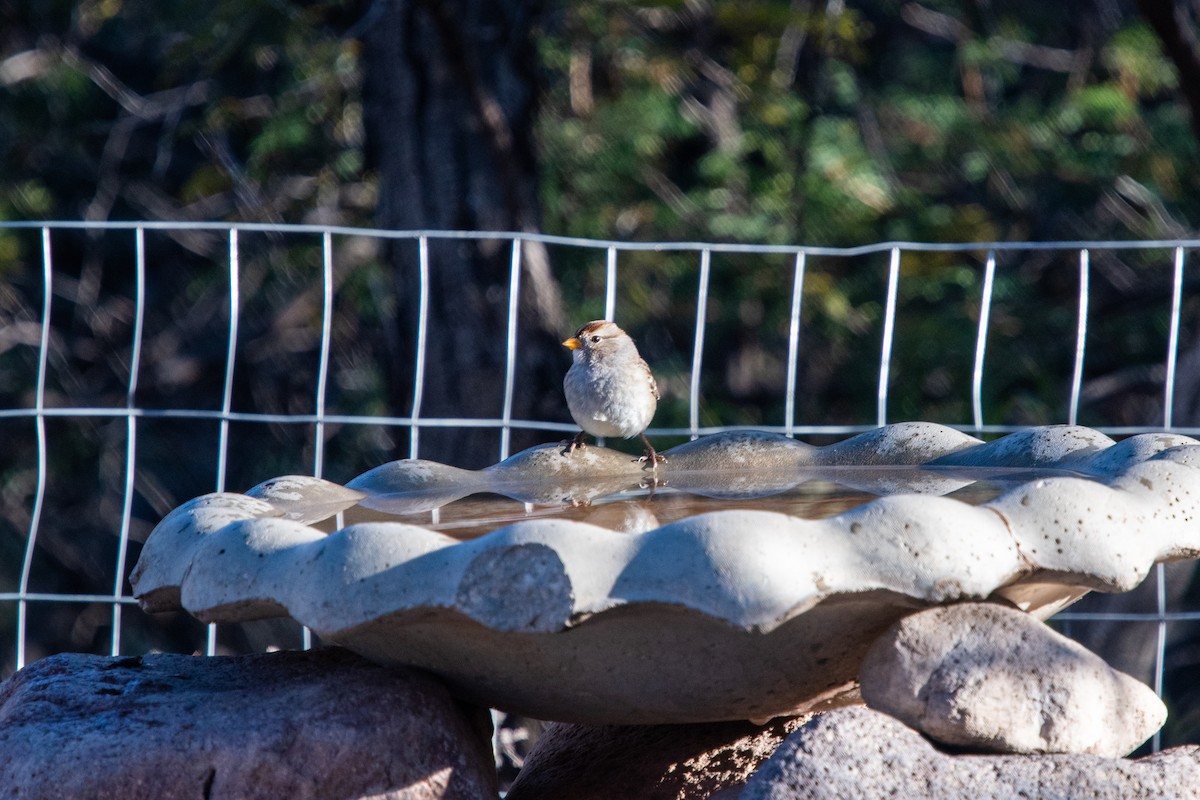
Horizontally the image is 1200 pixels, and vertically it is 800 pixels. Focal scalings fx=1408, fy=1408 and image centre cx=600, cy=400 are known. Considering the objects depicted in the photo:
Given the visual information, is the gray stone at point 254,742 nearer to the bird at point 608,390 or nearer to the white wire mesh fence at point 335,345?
the bird at point 608,390

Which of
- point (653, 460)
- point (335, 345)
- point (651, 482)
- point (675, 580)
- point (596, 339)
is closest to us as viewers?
point (675, 580)

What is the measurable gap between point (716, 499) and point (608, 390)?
0.76m

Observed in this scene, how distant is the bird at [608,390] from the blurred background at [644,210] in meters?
1.95

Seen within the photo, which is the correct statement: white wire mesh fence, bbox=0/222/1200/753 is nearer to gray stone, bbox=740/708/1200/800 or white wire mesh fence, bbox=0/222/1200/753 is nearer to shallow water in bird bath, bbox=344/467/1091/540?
shallow water in bird bath, bbox=344/467/1091/540

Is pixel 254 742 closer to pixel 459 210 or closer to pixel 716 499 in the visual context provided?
pixel 716 499

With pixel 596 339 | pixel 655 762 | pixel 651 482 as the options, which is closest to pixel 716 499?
pixel 651 482

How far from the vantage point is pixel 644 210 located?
8.61m

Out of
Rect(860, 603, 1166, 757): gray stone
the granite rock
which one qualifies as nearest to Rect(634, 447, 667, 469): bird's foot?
the granite rock

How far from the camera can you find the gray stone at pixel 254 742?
2.48 meters

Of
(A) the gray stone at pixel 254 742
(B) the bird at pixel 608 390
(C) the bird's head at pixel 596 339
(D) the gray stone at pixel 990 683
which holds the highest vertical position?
(C) the bird's head at pixel 596 339

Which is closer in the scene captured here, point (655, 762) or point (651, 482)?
point (655, 762)

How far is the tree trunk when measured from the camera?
5.49 metres

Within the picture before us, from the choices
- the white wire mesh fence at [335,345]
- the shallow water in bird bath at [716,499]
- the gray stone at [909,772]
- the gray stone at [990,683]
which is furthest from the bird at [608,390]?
the white wire mesh fence at [335,345]

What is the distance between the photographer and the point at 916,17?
966 centimetres
